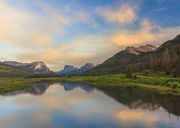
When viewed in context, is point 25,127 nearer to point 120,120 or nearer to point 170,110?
point 120,120

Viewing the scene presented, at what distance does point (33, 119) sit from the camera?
43531mm

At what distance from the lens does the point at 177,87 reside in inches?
3310

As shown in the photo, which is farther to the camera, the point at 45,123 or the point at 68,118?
the point at 68,118

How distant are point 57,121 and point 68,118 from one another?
10.4 ft

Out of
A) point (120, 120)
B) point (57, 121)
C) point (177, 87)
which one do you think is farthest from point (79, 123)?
point (177, 87)

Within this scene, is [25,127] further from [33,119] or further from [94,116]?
[94,116]

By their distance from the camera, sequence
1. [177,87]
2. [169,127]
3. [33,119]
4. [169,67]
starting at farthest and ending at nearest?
[169,67]
[177,87]
[33,119]
[169,127]

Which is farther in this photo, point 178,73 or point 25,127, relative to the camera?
point 178,73

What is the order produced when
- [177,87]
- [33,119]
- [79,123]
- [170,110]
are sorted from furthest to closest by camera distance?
[177,87] < [170,110] < [33,119] < [79,123]

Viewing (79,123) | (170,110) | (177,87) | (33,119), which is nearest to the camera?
(79,123)

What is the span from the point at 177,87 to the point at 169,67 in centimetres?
6553

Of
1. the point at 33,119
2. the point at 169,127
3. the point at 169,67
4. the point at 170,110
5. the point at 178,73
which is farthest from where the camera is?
the point at 169,67

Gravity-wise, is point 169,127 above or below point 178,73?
below

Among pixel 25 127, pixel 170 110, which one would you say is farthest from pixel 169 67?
pixel 25 127
